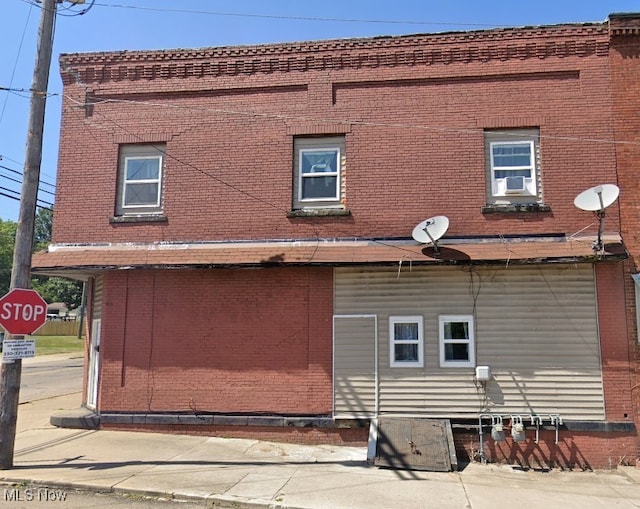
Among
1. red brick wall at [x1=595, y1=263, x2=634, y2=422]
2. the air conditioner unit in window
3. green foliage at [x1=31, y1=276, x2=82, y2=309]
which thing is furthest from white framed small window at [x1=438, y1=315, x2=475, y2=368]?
green foliage at [x1=31, y1=276, x2=82, y2=309]

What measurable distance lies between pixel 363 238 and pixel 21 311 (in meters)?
6.02

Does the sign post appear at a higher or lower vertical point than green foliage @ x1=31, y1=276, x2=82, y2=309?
lower

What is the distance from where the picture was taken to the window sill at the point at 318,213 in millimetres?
10227

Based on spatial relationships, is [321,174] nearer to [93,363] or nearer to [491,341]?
[491,341]

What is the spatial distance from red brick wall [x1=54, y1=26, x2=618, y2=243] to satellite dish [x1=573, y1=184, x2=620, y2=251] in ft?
2.97

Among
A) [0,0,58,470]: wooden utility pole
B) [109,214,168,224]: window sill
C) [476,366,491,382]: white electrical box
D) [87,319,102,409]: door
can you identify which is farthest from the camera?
[87,319,102,409]: door

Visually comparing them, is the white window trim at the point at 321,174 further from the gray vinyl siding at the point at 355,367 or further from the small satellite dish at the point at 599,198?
the small satellite dish at the point at 599,198

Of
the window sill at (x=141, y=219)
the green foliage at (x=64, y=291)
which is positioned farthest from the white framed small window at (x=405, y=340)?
the green foliage at (x=64, y=291)

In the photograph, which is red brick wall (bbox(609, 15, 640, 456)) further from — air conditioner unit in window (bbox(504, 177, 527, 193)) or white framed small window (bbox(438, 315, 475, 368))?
white framed small window (bbox(438, 315, 475, 368))

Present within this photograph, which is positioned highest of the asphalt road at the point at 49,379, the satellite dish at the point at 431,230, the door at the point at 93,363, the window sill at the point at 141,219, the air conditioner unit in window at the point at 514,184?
the air conditioner unit in window at the point at 514,184

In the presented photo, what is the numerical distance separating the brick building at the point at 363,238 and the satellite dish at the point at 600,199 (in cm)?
82

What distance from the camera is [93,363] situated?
11195 millimetres

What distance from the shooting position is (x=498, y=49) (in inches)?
410

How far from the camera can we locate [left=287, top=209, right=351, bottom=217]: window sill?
10227 millimetres
